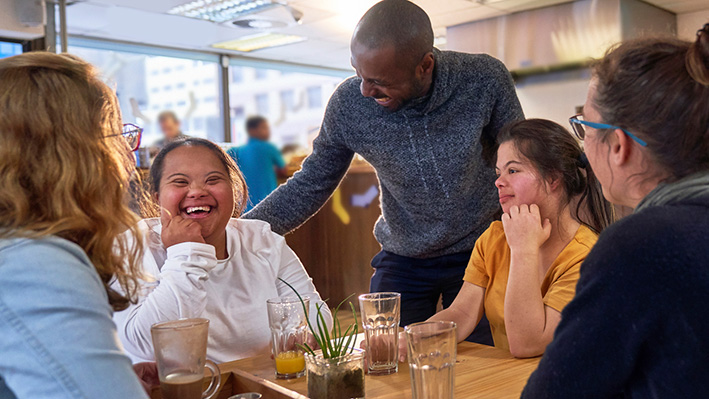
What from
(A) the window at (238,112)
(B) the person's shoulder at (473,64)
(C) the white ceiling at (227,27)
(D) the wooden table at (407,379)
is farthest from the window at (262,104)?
→ (D) the wooden table at (407,379)

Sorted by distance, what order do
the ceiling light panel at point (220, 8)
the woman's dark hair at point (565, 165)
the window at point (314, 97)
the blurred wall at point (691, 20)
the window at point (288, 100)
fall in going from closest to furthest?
the woman's dark hair at point (565, 165) < the ceiling light panel at point (220, 8) < the blurred wall at point (691, 20) < the window at point (288, 100) < the window at point (314, 97)

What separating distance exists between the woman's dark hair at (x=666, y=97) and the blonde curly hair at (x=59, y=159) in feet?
2.37

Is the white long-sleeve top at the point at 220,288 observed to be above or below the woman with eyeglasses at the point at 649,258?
below

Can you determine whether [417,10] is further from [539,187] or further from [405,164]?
[539,187]

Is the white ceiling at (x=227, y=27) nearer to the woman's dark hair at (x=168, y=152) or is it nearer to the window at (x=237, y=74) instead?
the window at (x=237, y=74)

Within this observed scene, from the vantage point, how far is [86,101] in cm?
88

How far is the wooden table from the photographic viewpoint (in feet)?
3.73

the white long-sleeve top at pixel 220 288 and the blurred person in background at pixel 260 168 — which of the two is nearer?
the white long-sleeve top at pixel 220 288

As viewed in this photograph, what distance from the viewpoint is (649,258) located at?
80 centimetres

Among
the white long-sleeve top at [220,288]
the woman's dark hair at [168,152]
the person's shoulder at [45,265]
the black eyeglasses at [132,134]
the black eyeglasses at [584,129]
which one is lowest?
the white long-sleeve top at [220,288]

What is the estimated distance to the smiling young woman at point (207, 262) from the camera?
4.80ft

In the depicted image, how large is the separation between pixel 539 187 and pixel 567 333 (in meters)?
0.89

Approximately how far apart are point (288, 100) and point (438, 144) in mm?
6906

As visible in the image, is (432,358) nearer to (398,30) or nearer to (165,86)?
(398,30)
